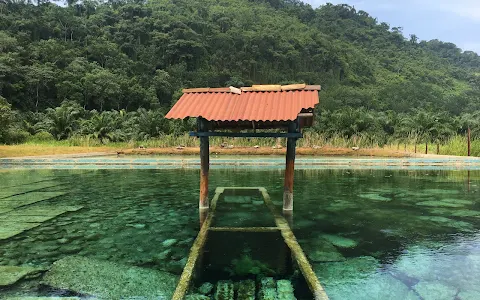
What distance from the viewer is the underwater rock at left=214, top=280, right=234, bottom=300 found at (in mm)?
2678

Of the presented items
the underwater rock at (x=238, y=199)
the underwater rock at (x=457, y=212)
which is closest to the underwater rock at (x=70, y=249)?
the underwater rock at (x=238, y=199)

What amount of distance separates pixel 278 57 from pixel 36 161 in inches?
1801

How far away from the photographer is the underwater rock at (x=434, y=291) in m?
2.71

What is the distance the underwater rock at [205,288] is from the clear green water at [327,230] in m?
0.42

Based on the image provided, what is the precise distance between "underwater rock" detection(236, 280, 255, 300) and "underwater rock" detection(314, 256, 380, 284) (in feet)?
2.10

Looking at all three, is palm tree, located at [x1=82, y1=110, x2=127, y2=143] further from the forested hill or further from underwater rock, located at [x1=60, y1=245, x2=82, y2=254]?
underwater rock, located at [x1=60, y1=245, x2=82, y2=254]

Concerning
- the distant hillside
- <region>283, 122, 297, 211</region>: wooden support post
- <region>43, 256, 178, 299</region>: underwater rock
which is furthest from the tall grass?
the distant hillside

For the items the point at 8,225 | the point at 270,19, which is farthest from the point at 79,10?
the point at 8,225

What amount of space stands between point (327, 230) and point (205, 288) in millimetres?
2271

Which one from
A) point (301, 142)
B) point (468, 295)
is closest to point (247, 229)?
point (468, 295)

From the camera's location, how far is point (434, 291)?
9.25 ft

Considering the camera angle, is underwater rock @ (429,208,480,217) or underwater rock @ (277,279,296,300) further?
underwater rock @ (429,208,480,217)

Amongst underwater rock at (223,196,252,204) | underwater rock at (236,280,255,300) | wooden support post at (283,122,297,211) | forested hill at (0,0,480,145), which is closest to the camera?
underwater rock at (236,280,255,300)

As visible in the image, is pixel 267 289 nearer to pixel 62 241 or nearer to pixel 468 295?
pixel 468 295
